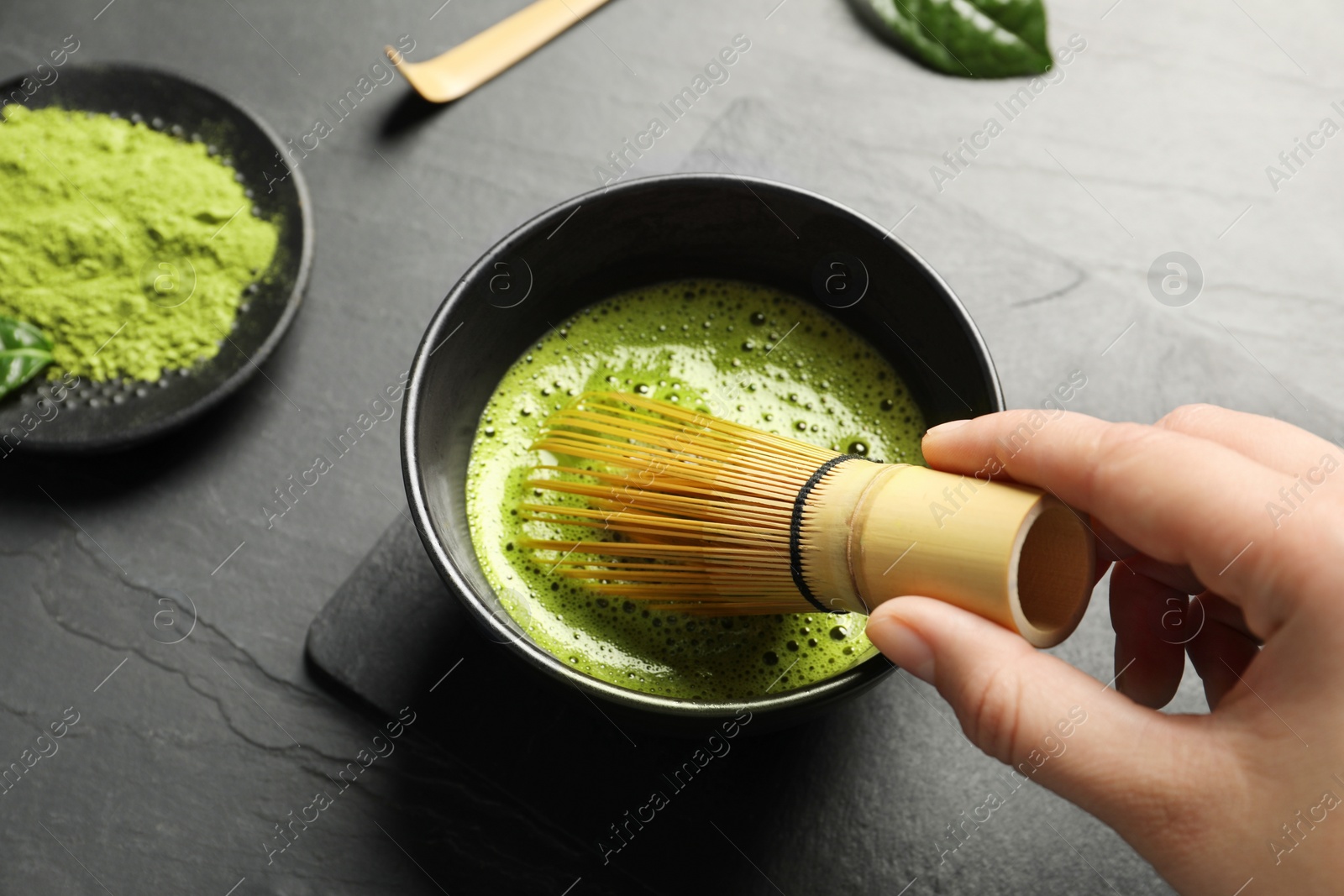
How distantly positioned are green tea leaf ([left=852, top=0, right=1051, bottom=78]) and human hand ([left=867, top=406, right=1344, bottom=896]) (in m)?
0.77

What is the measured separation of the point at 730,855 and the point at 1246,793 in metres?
0.46

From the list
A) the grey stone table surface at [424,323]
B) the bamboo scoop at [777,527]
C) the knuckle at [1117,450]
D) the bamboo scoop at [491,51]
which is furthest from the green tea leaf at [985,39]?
the knuckle at [1117,450]

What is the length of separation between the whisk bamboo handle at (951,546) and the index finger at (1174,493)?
28 mm

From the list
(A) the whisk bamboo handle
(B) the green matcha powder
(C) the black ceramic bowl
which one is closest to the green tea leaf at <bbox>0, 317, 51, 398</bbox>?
(B) the green matcha powder

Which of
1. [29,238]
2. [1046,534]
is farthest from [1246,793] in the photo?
[29,238]

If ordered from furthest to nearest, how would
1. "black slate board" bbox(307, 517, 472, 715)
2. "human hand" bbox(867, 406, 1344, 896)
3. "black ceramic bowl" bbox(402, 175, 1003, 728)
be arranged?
"black slate board" bbox(307, 517, 472, 715) → "black ceramic bowl" bbox(402, 175, 1003, 728) → "human hand" bbox(867, 406, 1344, 896)

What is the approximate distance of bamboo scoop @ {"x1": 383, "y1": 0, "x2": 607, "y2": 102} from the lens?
1191 millimetres

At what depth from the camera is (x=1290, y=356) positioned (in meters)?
1.10

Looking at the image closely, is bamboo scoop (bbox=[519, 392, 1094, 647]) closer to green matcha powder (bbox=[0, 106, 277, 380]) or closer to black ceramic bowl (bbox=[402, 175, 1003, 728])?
black ceramic bowl (bbox=[402, 175, 1003, 728])

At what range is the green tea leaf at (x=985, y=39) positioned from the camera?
3.98 ft

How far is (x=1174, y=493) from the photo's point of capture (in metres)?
0.56

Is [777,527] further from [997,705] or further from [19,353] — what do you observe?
[19,353]

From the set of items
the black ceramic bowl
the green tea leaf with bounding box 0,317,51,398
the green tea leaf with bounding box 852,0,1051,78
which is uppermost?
the green tea leaf with bounding box 0,317,51,398

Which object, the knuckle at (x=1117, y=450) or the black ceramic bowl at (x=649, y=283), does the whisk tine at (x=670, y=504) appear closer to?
the black ceramic bowl at (x=649, y=283)
